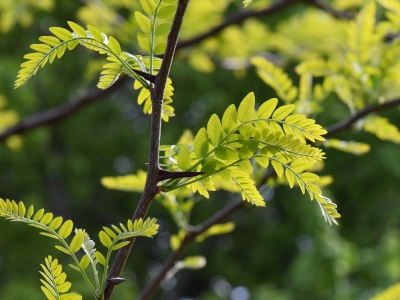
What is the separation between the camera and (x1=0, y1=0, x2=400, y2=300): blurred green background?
691cm

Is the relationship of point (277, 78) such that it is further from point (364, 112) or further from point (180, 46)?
point (180, 46)

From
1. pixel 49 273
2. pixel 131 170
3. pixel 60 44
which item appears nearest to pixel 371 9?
pixel 60 44

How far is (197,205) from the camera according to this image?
10.3 metres

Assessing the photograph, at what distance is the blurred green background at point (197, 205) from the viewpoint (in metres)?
6.91

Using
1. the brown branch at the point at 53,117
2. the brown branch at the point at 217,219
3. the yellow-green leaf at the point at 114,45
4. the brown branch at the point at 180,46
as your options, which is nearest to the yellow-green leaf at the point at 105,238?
the yellow-green leaf at the point at 114,45

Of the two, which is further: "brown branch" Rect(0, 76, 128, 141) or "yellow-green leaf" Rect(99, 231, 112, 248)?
"brown branch" Rect(0, 76, 128, 141)

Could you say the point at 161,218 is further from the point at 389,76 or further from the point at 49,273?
the point at 49,273

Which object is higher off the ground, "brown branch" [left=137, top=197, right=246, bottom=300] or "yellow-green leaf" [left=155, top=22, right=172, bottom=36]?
"yellow-green leaf" [left=155, top=22, right=172, bottom=36]

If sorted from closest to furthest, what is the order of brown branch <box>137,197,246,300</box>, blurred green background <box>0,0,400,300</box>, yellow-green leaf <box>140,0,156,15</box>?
1. yellow-green leaf <box>140,0,156,15</box>
2. brown branch <box>137,197,246,300</box>
3. blurred green background <box>0,0,400,300</box>

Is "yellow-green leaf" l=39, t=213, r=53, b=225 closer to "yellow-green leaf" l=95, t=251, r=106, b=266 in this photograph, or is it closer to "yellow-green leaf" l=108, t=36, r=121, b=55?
"yellow-green leaf" l=95, t=251, r=106, b=266

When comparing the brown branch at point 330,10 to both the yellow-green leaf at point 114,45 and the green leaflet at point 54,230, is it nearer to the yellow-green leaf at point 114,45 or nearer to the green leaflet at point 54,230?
the yellow-green leaf at point 114,45

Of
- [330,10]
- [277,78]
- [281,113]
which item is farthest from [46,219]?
[330,10]

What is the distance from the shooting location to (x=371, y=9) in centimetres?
147

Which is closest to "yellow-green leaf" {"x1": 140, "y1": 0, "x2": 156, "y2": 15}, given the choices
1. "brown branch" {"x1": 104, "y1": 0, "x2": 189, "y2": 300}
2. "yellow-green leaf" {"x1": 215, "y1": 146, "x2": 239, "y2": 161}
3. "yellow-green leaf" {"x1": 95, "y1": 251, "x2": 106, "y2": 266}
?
"brown branch" {"x1": 104, "y1": 0, "x2": 189, "y2": 300}
